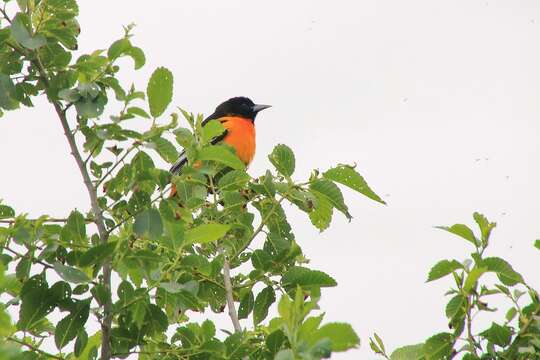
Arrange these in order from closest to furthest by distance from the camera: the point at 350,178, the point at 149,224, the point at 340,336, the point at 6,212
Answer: the point at 340,336 → the point at 149,224 → the point at 6,212 → the point at 350,178

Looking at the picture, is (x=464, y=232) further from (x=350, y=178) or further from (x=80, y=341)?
(x=80, y=341)

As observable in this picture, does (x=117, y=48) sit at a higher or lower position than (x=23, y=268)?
higher

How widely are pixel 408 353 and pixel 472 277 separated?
285 mm

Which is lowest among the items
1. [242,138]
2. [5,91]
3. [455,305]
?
[455,305]

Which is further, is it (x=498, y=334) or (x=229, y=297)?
(x=229, y=297)

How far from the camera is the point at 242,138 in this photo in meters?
7.50

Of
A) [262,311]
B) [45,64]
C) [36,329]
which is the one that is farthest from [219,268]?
[45,64]

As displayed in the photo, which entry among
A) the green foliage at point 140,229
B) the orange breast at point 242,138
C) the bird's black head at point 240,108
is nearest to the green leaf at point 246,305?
the green foliage at point 140,229

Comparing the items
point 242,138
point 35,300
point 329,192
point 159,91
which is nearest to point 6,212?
point 35,300

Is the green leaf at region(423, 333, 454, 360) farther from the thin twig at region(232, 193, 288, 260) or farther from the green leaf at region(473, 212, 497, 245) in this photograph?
the thin twig at region(232, 193, 288, 260)

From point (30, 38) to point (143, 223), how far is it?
2.25 ft

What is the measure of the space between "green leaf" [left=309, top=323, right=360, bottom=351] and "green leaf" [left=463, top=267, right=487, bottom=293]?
0.84 meters

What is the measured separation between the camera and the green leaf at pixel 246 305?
304cm

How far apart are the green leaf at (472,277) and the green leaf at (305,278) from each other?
15.3 inches
